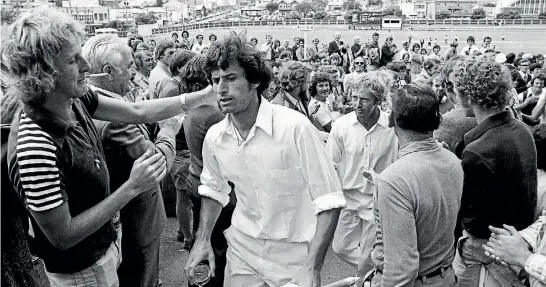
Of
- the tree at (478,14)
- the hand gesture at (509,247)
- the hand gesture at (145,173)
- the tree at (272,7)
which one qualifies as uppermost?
the tree at (272,7)

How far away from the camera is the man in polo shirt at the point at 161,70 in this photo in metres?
5.88

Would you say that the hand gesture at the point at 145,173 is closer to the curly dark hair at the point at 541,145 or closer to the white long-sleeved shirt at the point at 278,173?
the white long-sleeved shirt at the point at 278,173

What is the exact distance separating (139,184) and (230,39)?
0.90 meters

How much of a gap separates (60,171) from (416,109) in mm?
1613

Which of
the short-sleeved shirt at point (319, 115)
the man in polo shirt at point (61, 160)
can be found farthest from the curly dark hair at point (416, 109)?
the short-sleeved shirt at point (319, 115)

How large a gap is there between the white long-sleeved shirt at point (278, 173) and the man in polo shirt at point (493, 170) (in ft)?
3.13

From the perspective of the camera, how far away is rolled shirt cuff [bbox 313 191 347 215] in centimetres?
248

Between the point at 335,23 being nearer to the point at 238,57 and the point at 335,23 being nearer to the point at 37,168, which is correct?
the point at 238,57

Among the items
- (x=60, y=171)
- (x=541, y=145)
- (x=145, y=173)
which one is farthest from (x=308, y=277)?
(x=541, y=145)

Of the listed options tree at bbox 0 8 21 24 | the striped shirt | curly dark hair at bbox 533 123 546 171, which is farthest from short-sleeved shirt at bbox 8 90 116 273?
curly dark hair at bbox 533 123 546 171

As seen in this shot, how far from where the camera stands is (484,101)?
3092 mm

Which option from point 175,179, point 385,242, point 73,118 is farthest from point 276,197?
point 175,179

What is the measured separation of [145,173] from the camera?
224 cm

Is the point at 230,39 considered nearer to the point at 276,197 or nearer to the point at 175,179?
the point at 276,197
